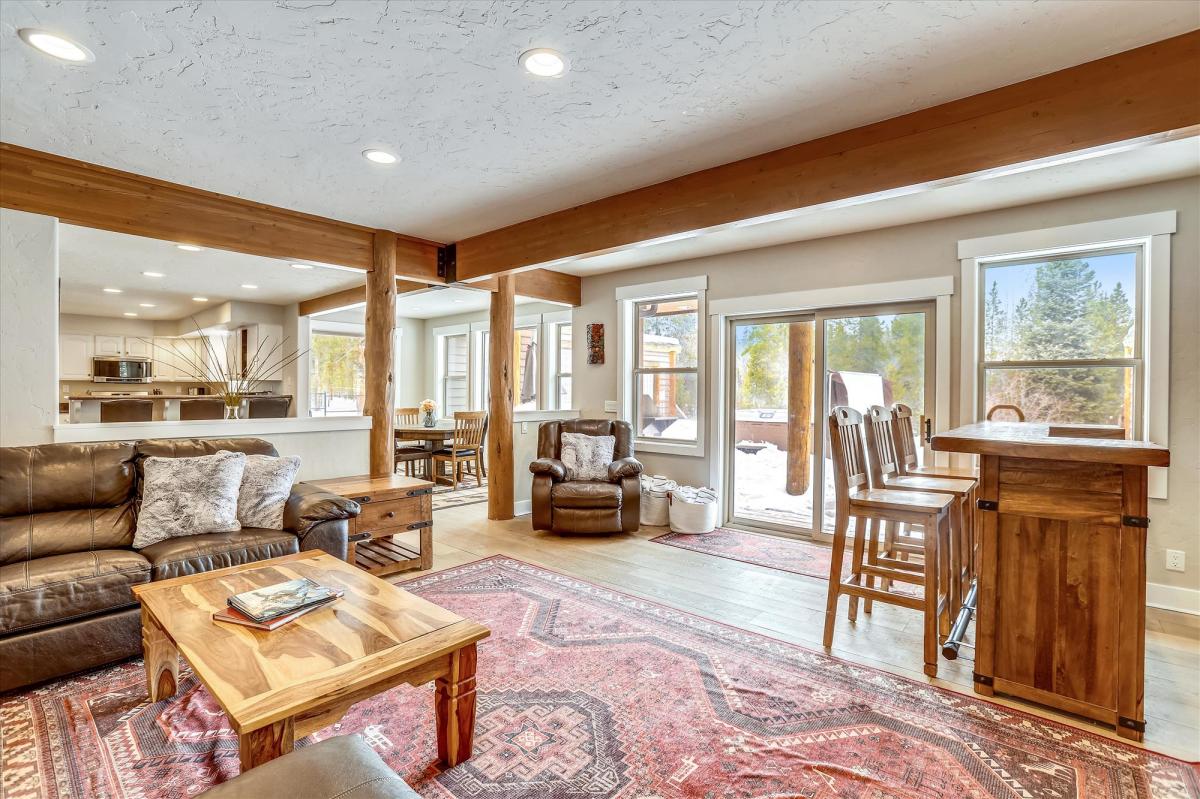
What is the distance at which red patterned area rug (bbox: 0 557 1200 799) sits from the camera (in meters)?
1.73

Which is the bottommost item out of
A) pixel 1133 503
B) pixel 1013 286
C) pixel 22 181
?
pixel 1133 503

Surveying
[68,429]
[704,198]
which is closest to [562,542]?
[704,198]

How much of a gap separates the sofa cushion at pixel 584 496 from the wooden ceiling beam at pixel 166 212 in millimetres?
2406

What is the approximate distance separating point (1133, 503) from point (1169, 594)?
201 centimetres

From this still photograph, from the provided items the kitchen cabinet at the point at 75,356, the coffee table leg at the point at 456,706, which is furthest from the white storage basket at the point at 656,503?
the kitchen cabinet at the point at 75,356

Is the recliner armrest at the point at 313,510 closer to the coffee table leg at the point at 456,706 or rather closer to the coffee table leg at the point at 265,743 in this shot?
the coffee table leg at the point at 456,706

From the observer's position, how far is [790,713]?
2.12 metres

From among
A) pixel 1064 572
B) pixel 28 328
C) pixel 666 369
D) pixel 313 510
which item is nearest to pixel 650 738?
pixel 1064 572

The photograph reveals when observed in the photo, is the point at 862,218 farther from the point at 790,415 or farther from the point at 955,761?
the point at 955,761

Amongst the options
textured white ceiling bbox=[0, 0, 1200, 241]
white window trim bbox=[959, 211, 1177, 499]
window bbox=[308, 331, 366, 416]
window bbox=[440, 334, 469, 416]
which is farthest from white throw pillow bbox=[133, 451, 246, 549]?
window bbox=[440, 334, 469, 416]

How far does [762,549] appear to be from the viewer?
433 cm

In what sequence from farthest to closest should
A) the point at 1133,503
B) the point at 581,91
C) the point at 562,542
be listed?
the point at 562,542, the point at 581,91, the point at 1133,503

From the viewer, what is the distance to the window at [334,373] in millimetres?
8414

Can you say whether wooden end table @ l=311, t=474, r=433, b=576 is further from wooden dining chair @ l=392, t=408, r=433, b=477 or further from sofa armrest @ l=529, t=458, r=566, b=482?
wooden dining chair @ l=392, t=408, r=433, b=477
